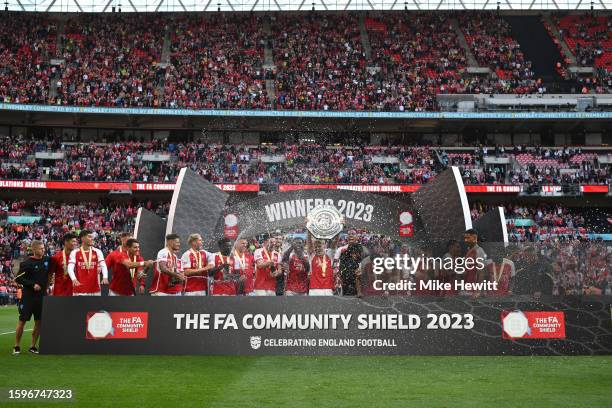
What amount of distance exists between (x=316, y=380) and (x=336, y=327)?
3.14 m

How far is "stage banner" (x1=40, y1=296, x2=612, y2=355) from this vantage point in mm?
12406

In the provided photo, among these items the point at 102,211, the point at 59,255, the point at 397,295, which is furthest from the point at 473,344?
the point at 102,211

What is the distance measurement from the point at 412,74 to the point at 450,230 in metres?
40.3

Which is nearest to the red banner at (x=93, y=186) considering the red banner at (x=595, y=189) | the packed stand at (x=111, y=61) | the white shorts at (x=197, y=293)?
the packed stand at (x=111, y=61)

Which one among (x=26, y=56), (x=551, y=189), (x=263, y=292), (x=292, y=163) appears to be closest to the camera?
(x=263, y=292)

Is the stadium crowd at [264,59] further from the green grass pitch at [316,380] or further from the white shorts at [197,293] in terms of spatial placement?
the green grass pitch at [316,380]

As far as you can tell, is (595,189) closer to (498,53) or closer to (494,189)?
(494,189)

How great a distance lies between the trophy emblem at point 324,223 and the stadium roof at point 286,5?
167 ft

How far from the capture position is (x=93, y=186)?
150 ft

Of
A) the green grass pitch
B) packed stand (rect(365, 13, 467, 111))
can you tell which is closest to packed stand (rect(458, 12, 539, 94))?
packed stand (rect(365, 13, 467, 111))

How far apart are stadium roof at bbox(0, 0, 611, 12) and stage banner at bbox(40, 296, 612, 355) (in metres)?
53.0

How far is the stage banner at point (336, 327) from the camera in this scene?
12.4m

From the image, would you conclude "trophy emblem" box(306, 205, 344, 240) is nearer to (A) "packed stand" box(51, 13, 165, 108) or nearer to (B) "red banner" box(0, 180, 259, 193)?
(B) "red banner" box(0, 180, 259, 193)

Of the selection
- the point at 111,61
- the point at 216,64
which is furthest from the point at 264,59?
the point at 111,61
